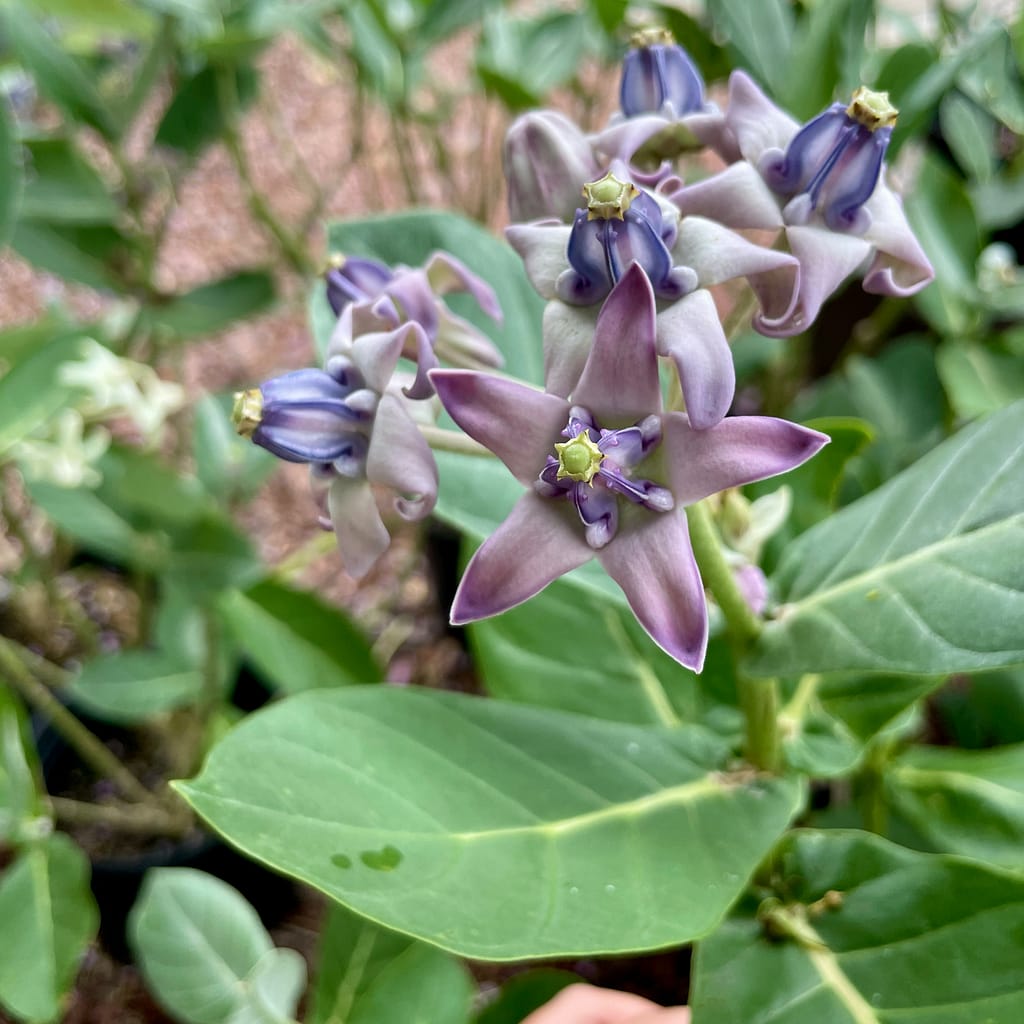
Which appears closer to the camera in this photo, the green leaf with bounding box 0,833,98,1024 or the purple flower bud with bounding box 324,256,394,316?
the purple flower bud with bounding box 324,256,394,316

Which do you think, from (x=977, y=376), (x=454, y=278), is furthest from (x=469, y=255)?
(x=977, y=376)

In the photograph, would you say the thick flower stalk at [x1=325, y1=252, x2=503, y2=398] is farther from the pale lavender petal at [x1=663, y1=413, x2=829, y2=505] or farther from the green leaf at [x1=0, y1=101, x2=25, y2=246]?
the green leaf at [x1=0, y1=101, x2=25, y2=246]

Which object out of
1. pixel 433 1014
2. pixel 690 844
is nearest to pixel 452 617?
pixel 690 844

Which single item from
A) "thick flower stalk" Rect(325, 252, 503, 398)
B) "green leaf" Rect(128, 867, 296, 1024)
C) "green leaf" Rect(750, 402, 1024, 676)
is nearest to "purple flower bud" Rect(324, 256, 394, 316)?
"thick flower stalk" Rect(325, 252, 503, 398)

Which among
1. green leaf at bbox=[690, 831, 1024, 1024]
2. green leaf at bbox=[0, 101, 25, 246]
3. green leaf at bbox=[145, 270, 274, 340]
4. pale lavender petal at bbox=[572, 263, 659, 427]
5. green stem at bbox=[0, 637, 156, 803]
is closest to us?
pale lavender petal at bbox=[572, 263, 659, 427]

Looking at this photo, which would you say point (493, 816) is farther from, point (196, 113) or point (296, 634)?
point (196, 113)

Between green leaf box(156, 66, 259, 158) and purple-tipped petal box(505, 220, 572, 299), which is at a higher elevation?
purple-tipped petal box(505, 220, 572, 299)
